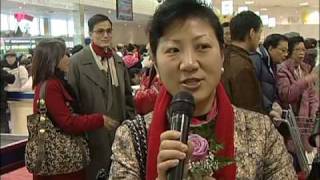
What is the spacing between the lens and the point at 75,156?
3225mm

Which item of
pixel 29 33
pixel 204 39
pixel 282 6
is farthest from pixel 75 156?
→ pixel 282 6

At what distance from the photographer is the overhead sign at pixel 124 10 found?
5.64m

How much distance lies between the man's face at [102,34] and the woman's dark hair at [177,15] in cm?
234

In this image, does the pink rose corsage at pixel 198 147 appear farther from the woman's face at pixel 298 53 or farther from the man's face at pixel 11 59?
the man's face at pixel 11 59

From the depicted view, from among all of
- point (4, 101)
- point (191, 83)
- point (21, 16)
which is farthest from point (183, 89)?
point (21, 16)

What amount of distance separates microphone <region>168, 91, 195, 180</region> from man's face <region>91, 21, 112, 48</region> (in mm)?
2658

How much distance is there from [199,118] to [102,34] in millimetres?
2484

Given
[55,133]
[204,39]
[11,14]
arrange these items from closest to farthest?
1. [204,39]
2. [55,133]
3. [11,14]

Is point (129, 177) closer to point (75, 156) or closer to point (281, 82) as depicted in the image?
point (75, 156)

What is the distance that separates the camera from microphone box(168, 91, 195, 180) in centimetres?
96

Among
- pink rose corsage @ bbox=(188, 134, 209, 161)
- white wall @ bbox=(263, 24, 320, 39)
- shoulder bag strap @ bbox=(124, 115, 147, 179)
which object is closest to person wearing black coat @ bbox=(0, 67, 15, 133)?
shoulder bag strap @ bbox=(124, 115, 147, 179)

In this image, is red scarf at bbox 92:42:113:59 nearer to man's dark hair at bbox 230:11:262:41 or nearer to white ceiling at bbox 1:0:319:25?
white ceiling at bbox 1:0:319:25

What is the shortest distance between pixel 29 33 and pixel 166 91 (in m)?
6.20

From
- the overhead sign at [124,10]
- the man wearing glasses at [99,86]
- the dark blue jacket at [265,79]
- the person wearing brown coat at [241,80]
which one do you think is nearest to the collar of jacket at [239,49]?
the person wearing brown coat at [241,80]
